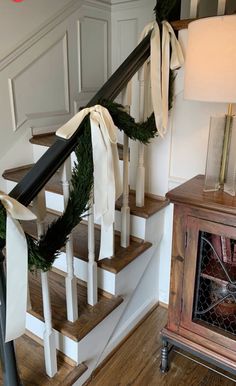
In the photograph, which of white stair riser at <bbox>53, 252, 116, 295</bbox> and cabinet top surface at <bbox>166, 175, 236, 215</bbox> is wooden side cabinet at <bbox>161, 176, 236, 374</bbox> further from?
white stair riser at <bbox>53, 252, 116, 295</bbox>

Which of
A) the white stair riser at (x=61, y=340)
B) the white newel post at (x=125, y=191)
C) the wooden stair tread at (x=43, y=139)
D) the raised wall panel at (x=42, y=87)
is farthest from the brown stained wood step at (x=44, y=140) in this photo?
the white stair riser at (x=61, y=340)

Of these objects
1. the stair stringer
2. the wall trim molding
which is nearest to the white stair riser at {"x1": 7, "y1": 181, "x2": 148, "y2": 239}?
the stair stringer

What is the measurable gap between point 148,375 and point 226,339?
0.43 meters

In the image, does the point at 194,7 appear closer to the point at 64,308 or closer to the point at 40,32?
the point at 40,32

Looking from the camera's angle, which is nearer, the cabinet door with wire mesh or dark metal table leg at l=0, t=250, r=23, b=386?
dark metal table leg at l=0, t=250, r=23, b=386

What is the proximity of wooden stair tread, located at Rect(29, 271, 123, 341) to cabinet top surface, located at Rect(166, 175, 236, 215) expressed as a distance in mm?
574

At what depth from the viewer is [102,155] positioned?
3.41ft

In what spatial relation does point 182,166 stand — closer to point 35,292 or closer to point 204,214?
point 204,214

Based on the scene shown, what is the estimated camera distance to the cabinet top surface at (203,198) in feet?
3.57

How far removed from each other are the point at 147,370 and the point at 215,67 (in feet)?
4.35

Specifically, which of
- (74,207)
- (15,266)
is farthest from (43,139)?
(15,266)

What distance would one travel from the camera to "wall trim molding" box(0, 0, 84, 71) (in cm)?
182

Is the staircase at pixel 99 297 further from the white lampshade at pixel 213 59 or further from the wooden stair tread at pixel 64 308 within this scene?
the white lampshade at pixel 213 59

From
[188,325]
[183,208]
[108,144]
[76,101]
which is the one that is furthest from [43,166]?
[76,101]
